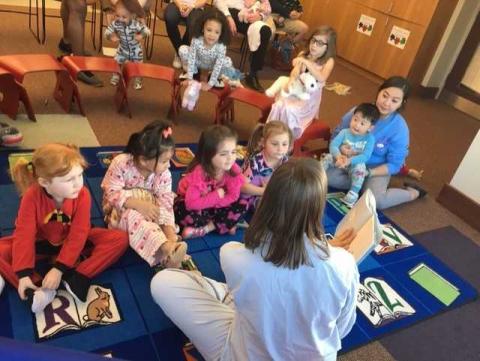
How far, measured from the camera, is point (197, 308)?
1.27 meters

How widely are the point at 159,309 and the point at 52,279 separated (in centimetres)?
37

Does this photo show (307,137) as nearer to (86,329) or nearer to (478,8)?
(86,329)

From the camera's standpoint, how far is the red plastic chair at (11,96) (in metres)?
2.29

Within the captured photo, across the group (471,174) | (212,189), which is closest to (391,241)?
(471,174)

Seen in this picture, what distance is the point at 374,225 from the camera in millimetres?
1376

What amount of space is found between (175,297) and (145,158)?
57 centimetres

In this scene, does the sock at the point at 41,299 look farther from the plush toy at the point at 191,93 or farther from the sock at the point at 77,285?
the plush toy at the point at 191,93

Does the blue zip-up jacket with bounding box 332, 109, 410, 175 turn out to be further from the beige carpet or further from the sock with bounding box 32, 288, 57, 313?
Answer: the sock with bounding box 32, 288, 57, 313

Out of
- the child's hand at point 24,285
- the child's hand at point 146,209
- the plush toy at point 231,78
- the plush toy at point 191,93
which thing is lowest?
the child's hand at point 24,285

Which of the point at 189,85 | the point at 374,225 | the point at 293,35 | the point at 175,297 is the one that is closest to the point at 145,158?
the point at 175,297

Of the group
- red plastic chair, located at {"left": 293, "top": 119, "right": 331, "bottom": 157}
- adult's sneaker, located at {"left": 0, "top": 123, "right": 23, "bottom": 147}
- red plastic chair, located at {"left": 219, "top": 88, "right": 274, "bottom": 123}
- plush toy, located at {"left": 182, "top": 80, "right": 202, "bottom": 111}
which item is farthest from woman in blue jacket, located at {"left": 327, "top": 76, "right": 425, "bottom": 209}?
adult's sneaker, located at {"left": 0, "top": 123, "right": 23, "bottom": 147}

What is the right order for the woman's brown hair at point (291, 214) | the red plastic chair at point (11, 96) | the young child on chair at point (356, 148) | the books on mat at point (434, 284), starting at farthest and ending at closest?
the young child on chair at point (356, 148) < the red plastic chair at point (11, 96) < the books on mat at point (434, 284) < the woman's brown hair at point (291, 214)

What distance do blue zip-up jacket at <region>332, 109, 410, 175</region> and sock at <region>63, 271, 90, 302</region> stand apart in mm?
1802

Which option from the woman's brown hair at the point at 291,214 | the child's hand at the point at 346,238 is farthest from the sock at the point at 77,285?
the child's hand at the point at 346,238
